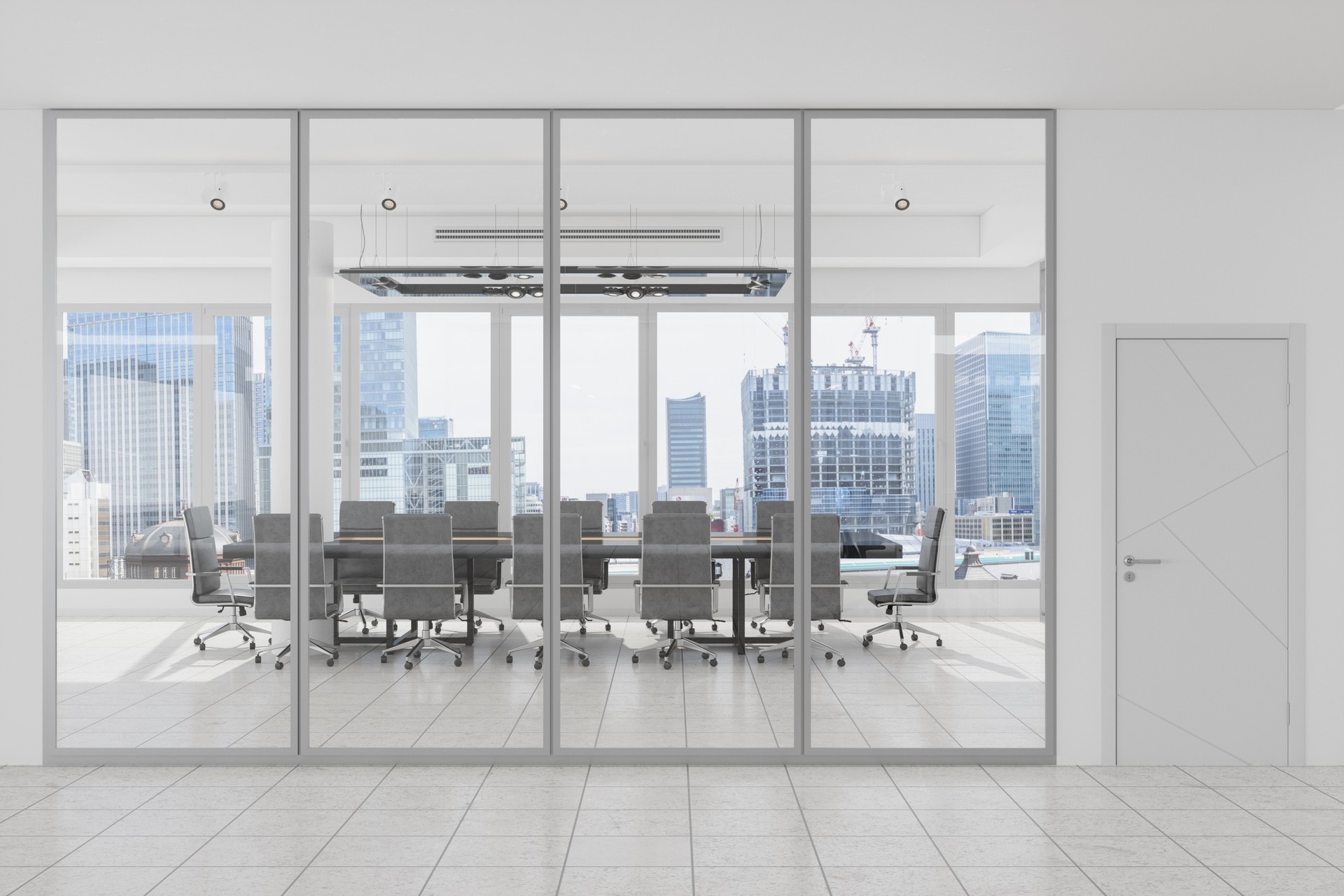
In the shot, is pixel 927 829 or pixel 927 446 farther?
pixel 927 446

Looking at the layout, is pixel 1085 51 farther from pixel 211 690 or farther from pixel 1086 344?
pixel 211 690

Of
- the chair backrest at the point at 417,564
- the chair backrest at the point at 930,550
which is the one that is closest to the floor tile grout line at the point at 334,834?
the chair backrest at the point at 417,564

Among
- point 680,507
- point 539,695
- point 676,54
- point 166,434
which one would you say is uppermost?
point 676,54

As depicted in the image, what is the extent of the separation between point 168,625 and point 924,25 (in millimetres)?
4572

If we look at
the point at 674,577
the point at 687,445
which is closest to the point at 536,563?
the point at 674,577

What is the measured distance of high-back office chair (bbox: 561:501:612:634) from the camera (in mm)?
4949

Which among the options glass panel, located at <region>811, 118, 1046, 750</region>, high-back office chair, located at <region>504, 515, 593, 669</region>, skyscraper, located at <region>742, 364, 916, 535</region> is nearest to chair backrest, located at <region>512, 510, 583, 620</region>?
high-back office chair, located at <region>504, 515, 593, 669</region>

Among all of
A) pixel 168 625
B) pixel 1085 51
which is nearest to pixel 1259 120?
pixel 1085 51

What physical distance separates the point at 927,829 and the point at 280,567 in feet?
11.0

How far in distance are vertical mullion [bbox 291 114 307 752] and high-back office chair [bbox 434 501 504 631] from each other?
Result: 2.42 feet

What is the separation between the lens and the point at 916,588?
4.93m

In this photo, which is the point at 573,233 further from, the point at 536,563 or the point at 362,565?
the point at 362,565

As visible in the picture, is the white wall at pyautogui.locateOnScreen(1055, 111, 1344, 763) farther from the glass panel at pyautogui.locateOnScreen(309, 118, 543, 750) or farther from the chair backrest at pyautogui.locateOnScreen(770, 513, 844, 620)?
the glass panel at pyautogui.locateOnScreen(309, 118, 543, 750)

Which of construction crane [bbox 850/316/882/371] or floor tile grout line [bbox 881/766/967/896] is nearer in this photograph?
floor tile grout line [bbox 881/766/967/896]
